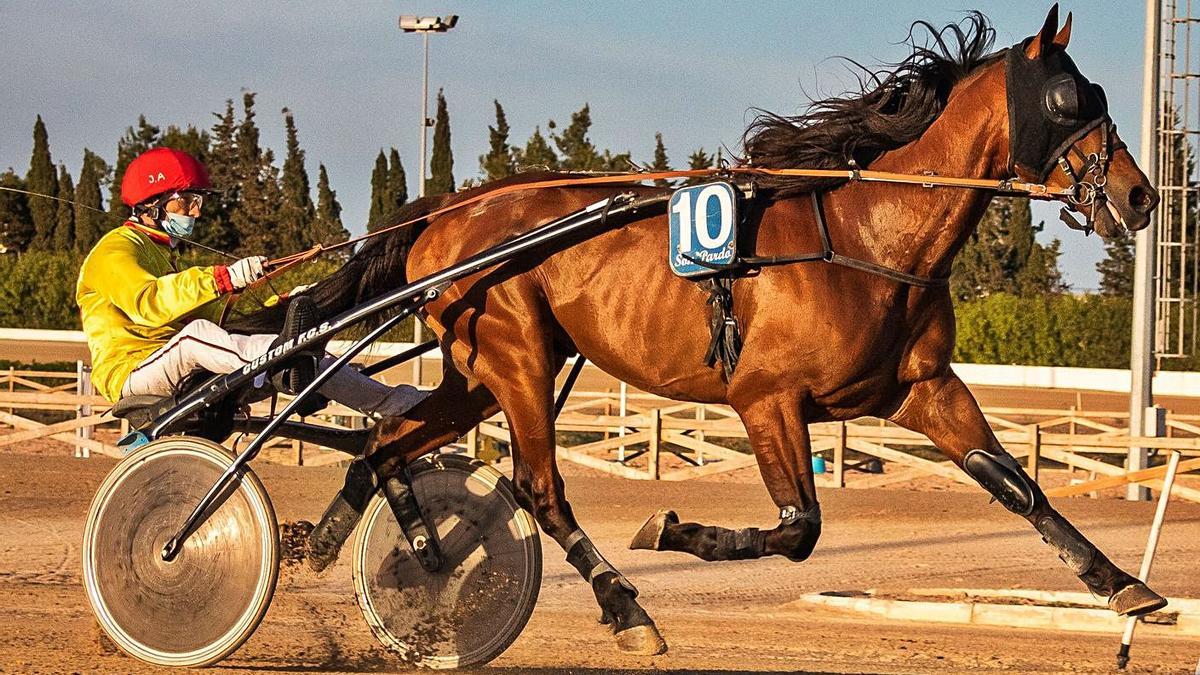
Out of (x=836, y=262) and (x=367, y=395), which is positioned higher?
(x=836, y=262)

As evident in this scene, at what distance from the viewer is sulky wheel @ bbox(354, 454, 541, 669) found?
5.64 m

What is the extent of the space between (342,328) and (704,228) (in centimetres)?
144

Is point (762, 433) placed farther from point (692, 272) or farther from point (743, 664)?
point (743, 664)

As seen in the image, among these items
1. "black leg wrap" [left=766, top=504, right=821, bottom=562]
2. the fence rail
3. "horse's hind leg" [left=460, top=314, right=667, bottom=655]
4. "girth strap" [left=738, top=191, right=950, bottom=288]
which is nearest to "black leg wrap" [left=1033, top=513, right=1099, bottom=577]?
"black leg wrap" [left=766, top=504, right=821, bottom=562]

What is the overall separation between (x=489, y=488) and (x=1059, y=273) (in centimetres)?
3790

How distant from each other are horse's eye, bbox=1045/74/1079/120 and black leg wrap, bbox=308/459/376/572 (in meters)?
2.80

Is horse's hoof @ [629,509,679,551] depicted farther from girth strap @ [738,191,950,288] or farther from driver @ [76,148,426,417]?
driver @ [76,148,426,417]

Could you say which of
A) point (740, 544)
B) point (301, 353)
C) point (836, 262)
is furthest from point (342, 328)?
point (836, 262)

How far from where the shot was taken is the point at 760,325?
4.88 metres

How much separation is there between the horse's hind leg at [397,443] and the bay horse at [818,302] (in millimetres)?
234

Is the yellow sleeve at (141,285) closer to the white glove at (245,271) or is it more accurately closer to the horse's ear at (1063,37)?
the white glove at (245,271)

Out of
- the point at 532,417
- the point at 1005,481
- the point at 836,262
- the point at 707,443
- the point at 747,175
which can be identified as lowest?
the point at 707,443

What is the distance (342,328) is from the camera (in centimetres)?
552

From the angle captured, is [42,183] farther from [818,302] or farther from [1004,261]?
[818,302]
